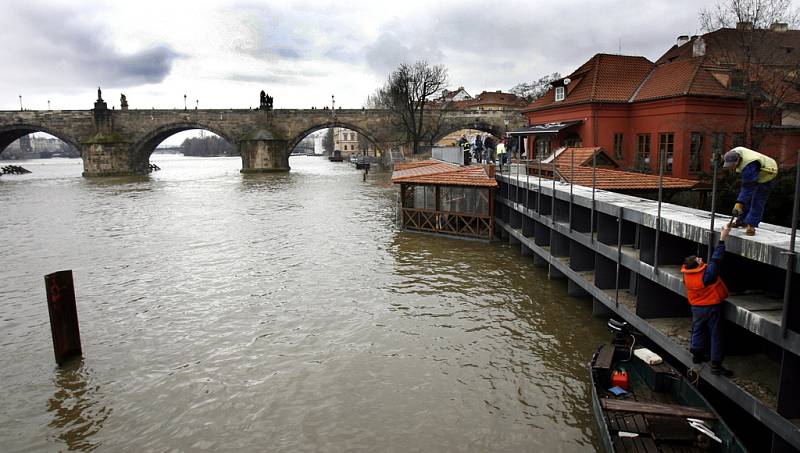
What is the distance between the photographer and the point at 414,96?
212 feet

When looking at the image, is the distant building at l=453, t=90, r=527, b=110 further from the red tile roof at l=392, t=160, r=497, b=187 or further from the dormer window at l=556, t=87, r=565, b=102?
the red tile roof at l=392, t=160, r=497, b=187

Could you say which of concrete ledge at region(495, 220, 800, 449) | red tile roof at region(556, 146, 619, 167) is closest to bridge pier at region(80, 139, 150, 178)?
red tile roof at region(556, 146, 619, 167)

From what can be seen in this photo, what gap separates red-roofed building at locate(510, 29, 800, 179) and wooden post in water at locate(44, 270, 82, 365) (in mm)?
27039

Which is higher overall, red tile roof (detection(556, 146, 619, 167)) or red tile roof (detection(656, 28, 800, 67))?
red tile roof (detection(656, 28, 800, 67))

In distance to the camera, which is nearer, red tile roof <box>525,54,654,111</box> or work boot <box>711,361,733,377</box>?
work boot <box>711,361,733,377</box>

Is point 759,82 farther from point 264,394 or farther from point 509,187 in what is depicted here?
point 264,394

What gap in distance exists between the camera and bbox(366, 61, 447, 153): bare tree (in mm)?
63906

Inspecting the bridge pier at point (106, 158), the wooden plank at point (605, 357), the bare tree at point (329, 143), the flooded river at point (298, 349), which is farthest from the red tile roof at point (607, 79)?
the bare tree at point (329, 143)

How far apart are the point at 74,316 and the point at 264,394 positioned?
507 cm

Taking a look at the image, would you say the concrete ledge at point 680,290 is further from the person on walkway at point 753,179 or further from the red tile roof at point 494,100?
the red tile roof at point 494,100

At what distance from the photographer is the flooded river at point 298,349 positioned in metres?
8.88

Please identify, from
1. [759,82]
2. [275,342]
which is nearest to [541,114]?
[759,82]

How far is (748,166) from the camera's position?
830 centimetres

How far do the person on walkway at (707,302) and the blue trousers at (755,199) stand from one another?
62 centimetres
